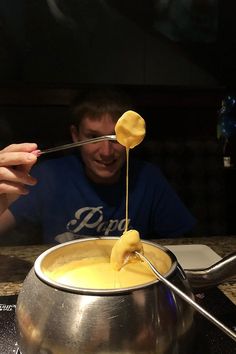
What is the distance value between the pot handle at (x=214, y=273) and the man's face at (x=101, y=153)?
45.0 inches

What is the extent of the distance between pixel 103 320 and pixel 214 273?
245mm

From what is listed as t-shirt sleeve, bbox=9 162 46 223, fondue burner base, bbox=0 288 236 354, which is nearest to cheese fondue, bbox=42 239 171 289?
fondue burner base, bbox=0 288 236 354

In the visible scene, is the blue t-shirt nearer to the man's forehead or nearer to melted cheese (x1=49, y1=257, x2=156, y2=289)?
the man's forehead

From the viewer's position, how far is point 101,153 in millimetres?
1849

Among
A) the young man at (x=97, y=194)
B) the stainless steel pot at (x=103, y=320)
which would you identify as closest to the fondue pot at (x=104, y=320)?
the stainless steel pot at (x=103, y=320)

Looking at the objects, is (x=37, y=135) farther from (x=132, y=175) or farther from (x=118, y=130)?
(x=118, y=130)

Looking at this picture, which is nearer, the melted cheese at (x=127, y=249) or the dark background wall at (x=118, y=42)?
the melted cheese at (x=127, y=249)

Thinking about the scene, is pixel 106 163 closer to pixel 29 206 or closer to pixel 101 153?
pixel 101 153

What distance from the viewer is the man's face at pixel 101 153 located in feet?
6.05

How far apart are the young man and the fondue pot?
1193 mm

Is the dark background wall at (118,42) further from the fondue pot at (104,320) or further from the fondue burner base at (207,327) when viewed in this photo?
the fondue pot at (104,320)

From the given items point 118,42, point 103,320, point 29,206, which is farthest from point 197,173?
point 103,320

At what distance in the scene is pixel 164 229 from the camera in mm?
1960

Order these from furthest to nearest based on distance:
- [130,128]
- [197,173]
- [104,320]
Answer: [197,173] → [130,128] → [104,320]
